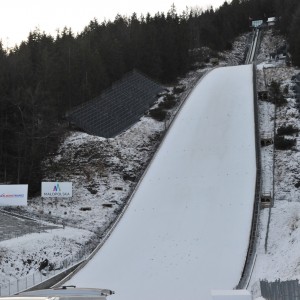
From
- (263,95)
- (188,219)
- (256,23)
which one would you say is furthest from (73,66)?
(256,23)

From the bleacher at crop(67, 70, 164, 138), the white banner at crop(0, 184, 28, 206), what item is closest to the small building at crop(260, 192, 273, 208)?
the white banner at crop(0, 184, 28, 206)

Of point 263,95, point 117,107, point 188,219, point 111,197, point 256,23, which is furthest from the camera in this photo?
point 256,23

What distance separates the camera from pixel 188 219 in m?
26.8

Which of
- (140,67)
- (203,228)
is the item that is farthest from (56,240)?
(140,67)

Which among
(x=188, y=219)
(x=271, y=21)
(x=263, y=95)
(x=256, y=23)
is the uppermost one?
(x=271, y=21)

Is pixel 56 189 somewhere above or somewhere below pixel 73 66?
below

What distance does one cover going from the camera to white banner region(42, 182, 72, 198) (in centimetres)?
2989

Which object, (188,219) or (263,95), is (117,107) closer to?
(263,95)

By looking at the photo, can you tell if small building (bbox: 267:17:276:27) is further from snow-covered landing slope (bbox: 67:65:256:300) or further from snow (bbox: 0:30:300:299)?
snow-covered landing slope (bbox: 67:65:256:300)

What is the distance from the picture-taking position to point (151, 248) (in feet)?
78.7

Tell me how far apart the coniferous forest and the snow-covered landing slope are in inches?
355

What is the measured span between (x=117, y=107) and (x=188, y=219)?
22103 millimetres

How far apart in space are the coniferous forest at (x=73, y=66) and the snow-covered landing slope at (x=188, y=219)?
29.5ft

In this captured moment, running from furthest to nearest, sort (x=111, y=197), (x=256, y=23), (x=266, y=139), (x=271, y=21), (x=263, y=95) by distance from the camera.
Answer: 1. (x=271, y=21)
2. (x=256, y=23)
3. (x=263, y=95)
4. (x=266, y=139)
5. (x=111, y=197)
